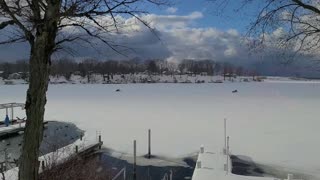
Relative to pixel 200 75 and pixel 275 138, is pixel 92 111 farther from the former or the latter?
pixel 200 75

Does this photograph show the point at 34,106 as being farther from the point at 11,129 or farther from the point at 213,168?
the point at 11,129

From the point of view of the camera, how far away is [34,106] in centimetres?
422

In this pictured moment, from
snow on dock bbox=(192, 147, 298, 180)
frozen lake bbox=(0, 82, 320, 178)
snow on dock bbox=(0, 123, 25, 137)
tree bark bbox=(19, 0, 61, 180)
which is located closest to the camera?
tree bark bbox=(19, 0, 61, 180)

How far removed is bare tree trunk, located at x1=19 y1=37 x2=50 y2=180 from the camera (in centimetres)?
416

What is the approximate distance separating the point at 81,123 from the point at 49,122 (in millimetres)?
2943

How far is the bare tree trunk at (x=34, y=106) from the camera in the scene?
4.16 meters

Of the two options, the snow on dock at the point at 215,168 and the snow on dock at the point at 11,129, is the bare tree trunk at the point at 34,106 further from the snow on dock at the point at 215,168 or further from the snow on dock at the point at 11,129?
the snow on dock at the point at 11,129

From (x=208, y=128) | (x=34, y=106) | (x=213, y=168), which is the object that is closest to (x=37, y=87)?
(x=34, y=106)

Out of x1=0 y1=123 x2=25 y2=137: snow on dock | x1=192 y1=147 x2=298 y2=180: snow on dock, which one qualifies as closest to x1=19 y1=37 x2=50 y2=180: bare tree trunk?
x1=192 y1=147 x2=298 y2=180: snow on dock

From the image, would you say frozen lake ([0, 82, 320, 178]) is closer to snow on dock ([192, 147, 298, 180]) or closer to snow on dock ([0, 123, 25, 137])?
snow on dock ([192, 147, 298, 180])

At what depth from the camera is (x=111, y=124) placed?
27.4 meters

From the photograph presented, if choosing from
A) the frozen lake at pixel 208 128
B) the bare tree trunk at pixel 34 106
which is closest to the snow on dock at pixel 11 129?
the frozen lake at pixel 208 128

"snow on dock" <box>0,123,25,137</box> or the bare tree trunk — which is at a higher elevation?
the bare tree trunk

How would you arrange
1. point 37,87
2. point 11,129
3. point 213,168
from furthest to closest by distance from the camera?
1. point 11,129
2. point 213,168
3. point 37,87
